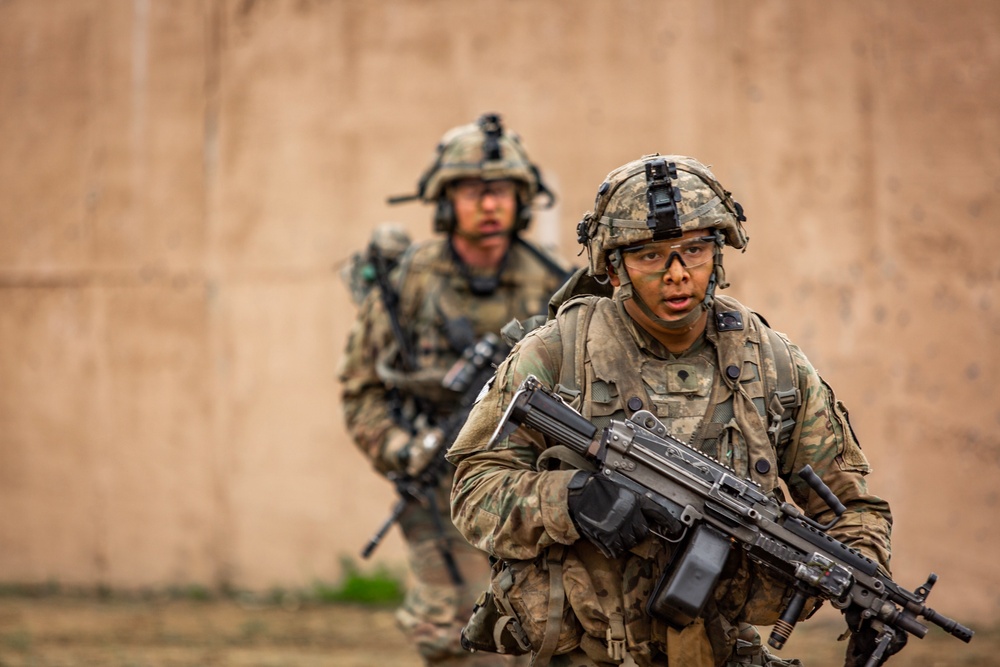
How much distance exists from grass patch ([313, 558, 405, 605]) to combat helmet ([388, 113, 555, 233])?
303 cm

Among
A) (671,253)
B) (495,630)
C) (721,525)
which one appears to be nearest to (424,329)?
(495,630)

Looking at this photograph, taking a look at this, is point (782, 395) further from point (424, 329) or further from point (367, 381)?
point (367, 381)

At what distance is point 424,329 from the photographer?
5141 millimetres

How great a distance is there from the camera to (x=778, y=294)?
6957mm

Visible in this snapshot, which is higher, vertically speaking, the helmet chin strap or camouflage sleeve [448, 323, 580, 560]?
the helmet chin strap

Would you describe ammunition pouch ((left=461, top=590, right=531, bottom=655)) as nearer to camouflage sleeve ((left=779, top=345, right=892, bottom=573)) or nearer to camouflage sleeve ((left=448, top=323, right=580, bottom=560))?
camouflage sleeve ((left=448, top=323, right=580, bottom=560))

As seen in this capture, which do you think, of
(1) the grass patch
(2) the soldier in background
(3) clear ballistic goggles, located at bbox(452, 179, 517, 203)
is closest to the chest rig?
(2) the soldier in background

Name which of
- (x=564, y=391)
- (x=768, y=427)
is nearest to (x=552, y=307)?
(x=564, y=391)

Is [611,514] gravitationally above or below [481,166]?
below

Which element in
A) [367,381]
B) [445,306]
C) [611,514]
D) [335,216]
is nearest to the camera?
[611,514]

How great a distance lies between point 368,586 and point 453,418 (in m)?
2.96

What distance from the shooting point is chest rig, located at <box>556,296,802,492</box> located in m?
2.96

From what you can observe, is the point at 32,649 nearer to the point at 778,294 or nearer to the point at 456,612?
the point at 456,612

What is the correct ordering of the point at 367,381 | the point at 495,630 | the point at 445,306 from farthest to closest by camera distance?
the point at 367,381
the point at 445,306
the point at 495,630
